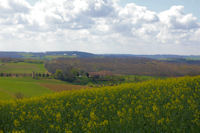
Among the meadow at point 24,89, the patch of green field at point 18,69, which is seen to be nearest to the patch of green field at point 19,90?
the meadow at point 24,89

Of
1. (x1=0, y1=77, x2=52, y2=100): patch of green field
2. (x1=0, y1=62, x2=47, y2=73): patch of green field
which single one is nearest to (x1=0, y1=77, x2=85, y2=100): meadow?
(x1=0, y1=77, x2=52, y2=100): patch of green field

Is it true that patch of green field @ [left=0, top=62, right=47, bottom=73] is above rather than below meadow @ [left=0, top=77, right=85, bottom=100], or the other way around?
above

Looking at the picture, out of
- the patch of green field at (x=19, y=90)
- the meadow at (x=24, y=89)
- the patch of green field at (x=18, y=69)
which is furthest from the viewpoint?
the patch of green field at (x=18, y=69)

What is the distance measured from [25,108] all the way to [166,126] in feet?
29.6

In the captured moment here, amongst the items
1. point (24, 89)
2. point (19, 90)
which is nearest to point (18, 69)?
point (24, 89)

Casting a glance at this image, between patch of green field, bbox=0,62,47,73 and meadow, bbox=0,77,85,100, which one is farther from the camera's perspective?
patch of green field, bbox=0,62,47,73

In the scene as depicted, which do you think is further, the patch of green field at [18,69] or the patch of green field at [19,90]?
the patch of green field at [18,69]

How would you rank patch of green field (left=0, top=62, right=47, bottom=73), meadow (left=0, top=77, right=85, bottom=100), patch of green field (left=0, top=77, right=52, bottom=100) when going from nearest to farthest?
meadow (left=0, top=77, right=85, bottom=100)
patch of green field (left=0, top=77, right=52, bottom=100)
patch of green field (left=0, top=62, right=47, bottom=73)

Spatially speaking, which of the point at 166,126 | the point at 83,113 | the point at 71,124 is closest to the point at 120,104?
the point at 83,113

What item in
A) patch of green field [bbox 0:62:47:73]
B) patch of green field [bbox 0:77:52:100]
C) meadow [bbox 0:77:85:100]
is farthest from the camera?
patch of green field [bbox 0:62:47:73]

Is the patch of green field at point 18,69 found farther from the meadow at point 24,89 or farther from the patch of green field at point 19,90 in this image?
the patch of green field at point 19,90

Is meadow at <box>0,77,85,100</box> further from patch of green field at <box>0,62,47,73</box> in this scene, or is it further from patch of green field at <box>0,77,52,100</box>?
patch of green field at <box>0,62,47,73</box>

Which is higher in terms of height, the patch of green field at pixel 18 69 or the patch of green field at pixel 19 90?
the patch of green field at pixel 18 69

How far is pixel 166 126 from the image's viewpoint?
7148 millimetres
